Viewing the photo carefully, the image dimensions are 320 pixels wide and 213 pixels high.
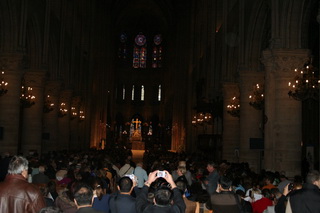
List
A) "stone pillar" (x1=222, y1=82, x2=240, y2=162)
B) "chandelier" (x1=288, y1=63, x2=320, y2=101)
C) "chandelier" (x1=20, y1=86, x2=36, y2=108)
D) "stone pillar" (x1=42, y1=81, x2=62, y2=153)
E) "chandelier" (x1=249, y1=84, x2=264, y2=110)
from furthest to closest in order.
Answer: "stone pillar" (x1=42, y1=81, x2=62, y2=153) < "stone pillar" (x1=222, y1=82, x2=240, y2=162) < "chandelier" (x1=20, y1=86, x2=36, y2=108) < "chandelier" (x1=249, y1=84, x2=264, y2=110) < "chandelier" (x1=288, y1=63, x2=320, y2=101)

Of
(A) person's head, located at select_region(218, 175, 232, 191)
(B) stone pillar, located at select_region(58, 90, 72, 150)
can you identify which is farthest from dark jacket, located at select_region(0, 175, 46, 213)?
(B) stone pillar, located at select_region(58, 90, 72, 150)

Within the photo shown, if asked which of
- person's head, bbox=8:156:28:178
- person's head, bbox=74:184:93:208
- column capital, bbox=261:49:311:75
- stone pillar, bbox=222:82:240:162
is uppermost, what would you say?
column capital, bbox=261:49:311:75

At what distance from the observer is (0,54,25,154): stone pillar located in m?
23.1

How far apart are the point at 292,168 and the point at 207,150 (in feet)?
48.3

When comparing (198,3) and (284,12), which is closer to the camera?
(284,12)

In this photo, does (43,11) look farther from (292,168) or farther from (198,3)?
(198,3)

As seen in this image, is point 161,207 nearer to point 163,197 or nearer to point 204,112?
point 163,197

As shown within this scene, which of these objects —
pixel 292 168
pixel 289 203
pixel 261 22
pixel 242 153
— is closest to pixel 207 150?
pixel 242 153

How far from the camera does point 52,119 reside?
32219mm

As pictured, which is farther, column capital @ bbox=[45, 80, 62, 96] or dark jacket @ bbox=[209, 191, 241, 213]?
A: column capital @ bbox=[45, 80, 62, 96]

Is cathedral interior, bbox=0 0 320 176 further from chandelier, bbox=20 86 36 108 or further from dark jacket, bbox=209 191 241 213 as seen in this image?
dark jacket, bbox=209 191 241 213

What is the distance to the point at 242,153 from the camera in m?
24.2

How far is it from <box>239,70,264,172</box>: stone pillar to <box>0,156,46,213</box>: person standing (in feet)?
62.5

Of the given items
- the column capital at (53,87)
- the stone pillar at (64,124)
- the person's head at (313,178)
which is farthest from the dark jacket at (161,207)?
the stone pillar at (64,124)
